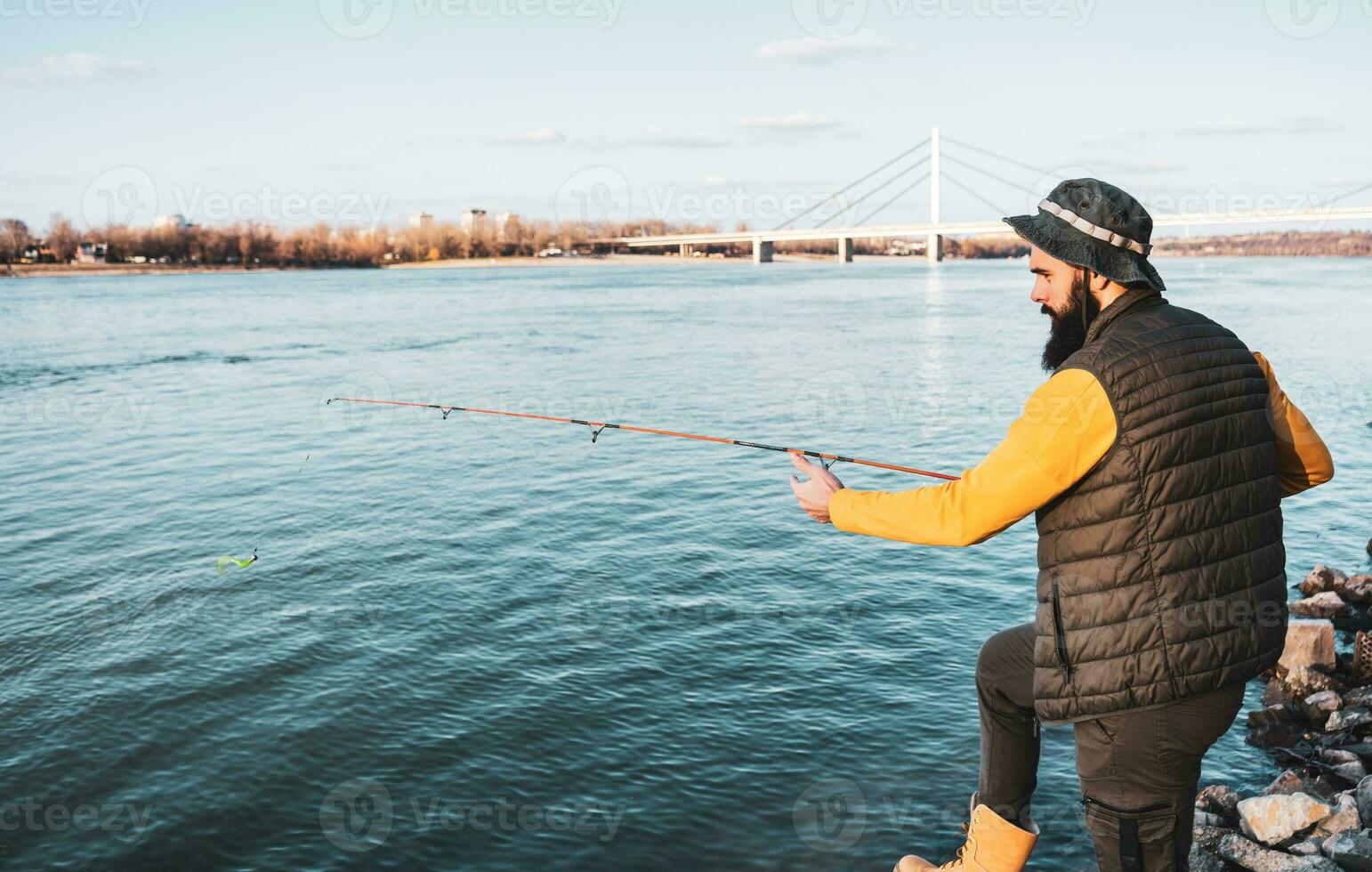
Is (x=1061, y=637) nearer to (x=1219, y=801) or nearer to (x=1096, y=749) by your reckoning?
(x=1096, y=749)

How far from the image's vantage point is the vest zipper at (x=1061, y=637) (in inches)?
A: 117

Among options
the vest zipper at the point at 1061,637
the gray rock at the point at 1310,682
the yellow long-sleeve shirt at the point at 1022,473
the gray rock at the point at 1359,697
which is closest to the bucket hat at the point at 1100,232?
the yellow long-sleeve shirt at the point at 1022,473

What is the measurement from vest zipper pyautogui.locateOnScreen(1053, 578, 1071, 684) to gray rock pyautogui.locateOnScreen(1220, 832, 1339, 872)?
3.34m

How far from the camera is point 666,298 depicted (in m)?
64.5

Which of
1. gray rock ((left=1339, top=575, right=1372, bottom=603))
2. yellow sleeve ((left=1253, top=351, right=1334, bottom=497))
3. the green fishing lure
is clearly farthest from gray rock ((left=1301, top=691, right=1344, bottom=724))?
the green fishing lure

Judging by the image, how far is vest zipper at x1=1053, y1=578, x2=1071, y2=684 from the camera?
2.98 metres

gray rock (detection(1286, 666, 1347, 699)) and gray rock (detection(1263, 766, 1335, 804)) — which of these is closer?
gray rock (detection(1263, 766, 1335, 804))

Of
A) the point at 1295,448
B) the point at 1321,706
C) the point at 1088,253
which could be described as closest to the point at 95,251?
the point at 1321,706

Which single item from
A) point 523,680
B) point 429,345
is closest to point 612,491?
point 523,680

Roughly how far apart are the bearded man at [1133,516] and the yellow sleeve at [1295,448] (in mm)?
12

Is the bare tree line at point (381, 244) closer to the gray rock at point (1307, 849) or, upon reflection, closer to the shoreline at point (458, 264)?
the shoreline at point (458, 264)

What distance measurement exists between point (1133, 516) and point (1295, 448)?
32.1 inches

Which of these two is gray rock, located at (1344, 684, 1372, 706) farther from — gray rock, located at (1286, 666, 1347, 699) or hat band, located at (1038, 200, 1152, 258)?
hat band, located at (1038, 200, 1152, 258)

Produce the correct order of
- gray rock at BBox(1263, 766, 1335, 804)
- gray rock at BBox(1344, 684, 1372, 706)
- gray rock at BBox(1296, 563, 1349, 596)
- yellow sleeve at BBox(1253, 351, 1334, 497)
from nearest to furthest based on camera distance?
yellow sleeve at BBox(1253, 351, 1334, 497)
gray rock at BBox(1263, 766, 1335, 804)
gray rock at BBox(1344, 684, 1372, 706)
gray rock at BBox(1296, 563, 1349, 596)
